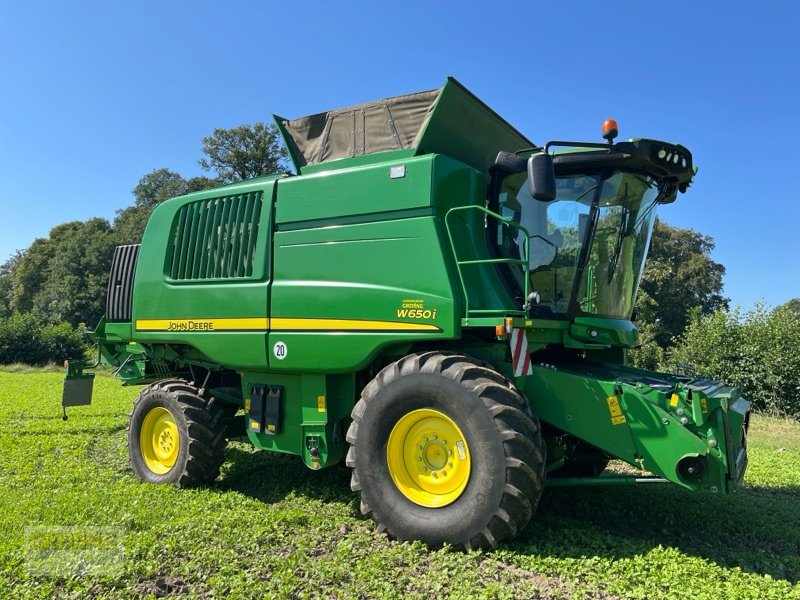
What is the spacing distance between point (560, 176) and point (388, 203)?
151 cm

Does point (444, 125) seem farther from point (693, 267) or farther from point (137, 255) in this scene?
point (693, 267)

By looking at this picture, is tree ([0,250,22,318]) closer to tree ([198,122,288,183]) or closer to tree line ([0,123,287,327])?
tree line ([0,123,287,327])

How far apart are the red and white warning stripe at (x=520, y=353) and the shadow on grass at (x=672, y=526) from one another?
1.28m

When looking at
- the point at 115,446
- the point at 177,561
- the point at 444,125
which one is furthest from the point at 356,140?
the point at 115,446

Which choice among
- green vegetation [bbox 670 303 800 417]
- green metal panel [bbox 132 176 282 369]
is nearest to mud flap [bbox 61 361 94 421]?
green metal panel [bbox 132 176 282 369]

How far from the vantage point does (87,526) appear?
14.9 ft

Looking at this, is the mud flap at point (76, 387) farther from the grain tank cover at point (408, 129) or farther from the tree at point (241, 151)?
the tree at point (241, 151)

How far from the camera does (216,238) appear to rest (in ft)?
20.6

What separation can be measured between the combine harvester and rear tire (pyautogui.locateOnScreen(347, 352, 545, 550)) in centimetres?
1

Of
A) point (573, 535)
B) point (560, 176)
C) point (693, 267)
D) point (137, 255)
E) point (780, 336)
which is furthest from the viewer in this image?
point (693, 267)

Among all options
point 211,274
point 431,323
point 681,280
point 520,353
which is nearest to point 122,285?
point 211,274

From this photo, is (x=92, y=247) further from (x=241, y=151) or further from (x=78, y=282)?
(x=241, y=151)

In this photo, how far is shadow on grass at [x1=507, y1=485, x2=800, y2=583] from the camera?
4.16m

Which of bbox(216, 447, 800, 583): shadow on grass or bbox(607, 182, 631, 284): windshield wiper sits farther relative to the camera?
bbox(607, 182, 631, 284): windshield wiper
